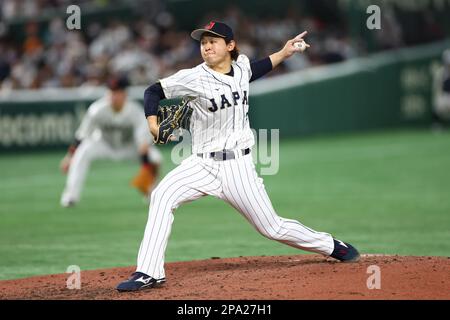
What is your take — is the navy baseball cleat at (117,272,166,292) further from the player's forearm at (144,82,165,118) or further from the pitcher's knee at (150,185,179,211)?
the player's forearm at (144,82,165,118)

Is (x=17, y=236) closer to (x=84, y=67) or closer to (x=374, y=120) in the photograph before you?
(x=84, y=67)

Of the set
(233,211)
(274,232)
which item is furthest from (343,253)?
(233,211)

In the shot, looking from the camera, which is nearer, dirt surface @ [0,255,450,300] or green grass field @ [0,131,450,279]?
dirt surface @ [0,255,450,300]

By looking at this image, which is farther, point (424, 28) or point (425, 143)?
point (424, 28)

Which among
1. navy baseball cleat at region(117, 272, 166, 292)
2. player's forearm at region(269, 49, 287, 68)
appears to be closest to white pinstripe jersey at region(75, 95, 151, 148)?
player's forearm at region(269, 49, 287, 68)

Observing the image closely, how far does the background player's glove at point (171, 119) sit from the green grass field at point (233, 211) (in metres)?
2.01

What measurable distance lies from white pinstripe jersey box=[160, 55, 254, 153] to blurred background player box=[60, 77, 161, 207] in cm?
594

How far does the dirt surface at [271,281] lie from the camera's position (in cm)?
629

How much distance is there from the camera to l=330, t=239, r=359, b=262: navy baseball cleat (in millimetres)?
7379

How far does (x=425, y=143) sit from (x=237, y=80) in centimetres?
1394

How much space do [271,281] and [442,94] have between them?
17754mm

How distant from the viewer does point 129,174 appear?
16.8m

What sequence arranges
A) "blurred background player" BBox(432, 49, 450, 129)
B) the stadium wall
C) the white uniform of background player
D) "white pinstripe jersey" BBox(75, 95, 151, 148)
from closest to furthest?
the white uniform of background player → "white pinstripe jersey" BBox(75, 95, 151, 148) → the stadium wall → "blurred background player" BBox(432, 49, 450, 129)
